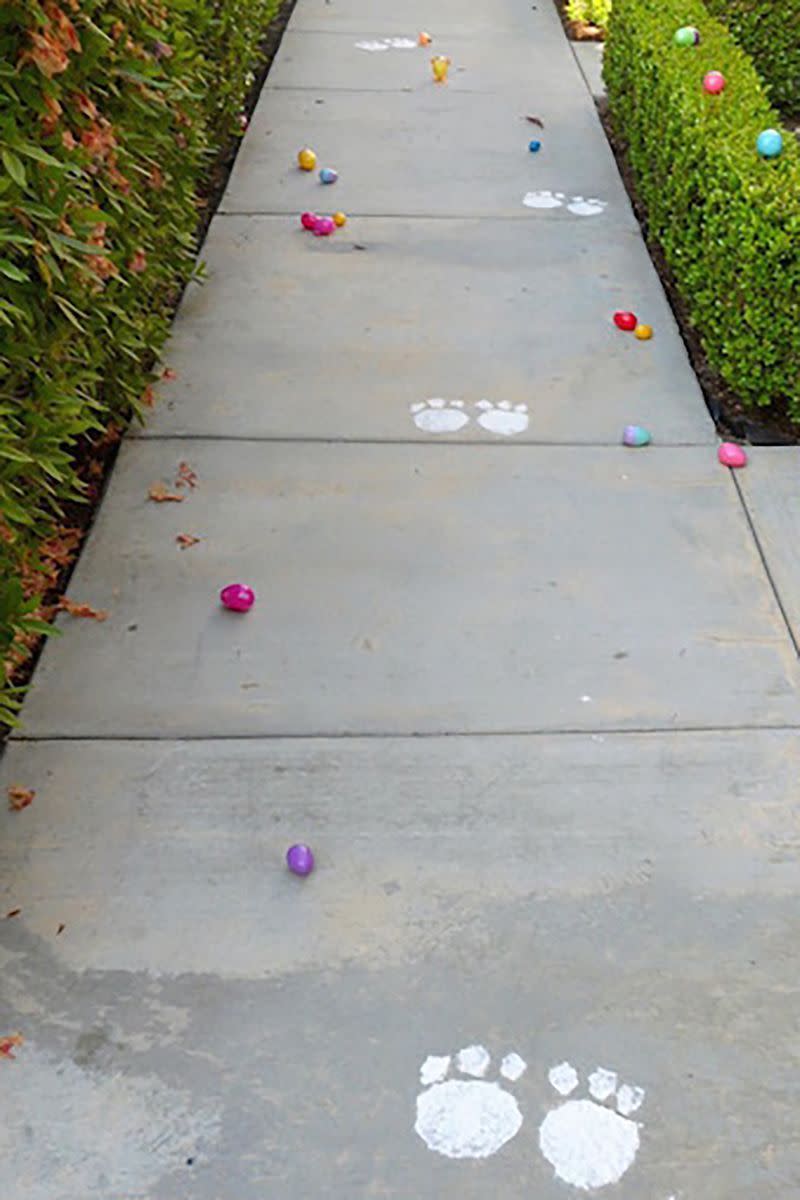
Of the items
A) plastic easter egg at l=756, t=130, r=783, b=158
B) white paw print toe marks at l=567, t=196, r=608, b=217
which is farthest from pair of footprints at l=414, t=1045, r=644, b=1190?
white paw print toe marks at l=567, t=196, r=608, b=217

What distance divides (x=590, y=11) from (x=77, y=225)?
17.3 feet

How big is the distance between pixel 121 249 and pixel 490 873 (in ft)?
6.58

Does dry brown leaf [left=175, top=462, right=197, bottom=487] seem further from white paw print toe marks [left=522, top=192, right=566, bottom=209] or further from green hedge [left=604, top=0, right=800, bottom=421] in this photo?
white paw print toe marks [left=522, top=192, right=566, bottom=209]

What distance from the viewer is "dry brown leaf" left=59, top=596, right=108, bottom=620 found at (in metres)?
2.96

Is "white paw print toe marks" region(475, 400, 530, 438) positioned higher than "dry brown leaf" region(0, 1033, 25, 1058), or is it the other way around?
"dry brown leaf" region(0, 1033, 25, 1058)

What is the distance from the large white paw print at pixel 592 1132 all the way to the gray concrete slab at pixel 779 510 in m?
1.33

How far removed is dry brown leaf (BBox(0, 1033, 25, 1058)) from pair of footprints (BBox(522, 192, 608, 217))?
3.99 meters

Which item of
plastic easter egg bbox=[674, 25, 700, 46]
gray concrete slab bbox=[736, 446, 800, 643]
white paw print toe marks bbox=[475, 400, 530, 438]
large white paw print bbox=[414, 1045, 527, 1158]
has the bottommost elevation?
gray concrete slab bbox=[736, 446, 800, 643]

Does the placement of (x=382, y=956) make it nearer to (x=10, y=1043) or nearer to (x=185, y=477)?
(x=10, y=1043)

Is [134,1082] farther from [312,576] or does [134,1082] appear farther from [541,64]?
[541,64]

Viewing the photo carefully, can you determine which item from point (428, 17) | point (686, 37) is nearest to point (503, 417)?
point (686, 37)

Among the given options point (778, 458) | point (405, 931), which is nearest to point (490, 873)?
point (405, 931)

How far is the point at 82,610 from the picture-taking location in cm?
297

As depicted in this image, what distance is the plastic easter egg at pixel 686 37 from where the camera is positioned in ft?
15.6
